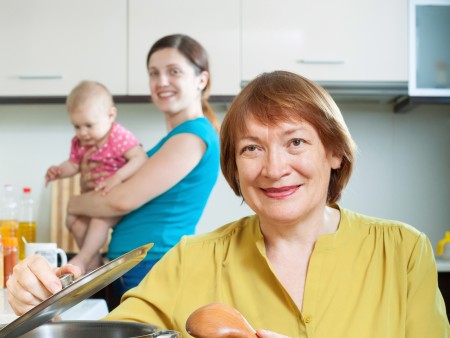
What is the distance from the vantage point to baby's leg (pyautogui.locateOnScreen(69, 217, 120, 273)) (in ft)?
7.40

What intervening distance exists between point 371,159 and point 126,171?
143 cm

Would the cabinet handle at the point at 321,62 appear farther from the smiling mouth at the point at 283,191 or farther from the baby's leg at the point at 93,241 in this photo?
the smiling mouth at the point at 283,191

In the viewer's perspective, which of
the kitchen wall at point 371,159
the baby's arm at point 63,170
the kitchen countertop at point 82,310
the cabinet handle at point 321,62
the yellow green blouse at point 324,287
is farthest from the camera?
the kitchen wall at point 371,159

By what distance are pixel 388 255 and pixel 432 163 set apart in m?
2.31

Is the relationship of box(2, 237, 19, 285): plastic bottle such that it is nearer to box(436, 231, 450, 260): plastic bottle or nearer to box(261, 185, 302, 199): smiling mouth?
box(261, 185, 302, 199): smiling mouth

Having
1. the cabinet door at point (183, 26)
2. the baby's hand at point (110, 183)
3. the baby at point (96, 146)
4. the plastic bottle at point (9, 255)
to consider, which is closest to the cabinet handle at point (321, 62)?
the cabinet door at point (183, 26)

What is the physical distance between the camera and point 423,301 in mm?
1087

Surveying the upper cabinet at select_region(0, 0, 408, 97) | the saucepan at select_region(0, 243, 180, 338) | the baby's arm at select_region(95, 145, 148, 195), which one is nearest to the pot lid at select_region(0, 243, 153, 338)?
the saucepan at select_region(0, 243, 180, 338)

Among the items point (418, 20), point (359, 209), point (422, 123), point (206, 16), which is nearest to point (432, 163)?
point (422, 123)

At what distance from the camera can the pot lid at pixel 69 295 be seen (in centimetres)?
71

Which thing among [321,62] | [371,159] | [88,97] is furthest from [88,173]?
[371,159]

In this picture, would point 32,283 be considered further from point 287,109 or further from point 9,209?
point 9,209

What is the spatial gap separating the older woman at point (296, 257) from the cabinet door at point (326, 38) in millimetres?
1854

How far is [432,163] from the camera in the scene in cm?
333
